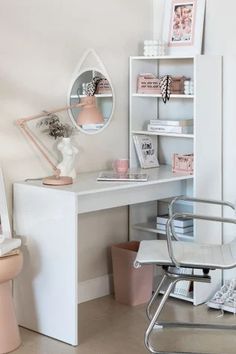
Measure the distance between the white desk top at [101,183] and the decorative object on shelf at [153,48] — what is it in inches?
28.0

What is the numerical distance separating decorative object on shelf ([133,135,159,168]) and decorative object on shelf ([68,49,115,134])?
26 cm

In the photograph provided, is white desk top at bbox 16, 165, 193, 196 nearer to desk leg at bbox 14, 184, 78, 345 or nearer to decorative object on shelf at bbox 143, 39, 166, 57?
desk leg at bbox 14, 184, 78, 345

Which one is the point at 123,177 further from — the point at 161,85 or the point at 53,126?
the point at 161,85

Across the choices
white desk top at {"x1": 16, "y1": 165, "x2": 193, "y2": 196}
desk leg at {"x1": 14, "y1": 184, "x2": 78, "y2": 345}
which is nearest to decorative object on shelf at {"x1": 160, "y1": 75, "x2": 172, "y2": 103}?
white desk top at {"x1": 16, "y1": 165, "x2": 193, "y2": 196}

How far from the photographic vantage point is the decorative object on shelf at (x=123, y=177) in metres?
3.82

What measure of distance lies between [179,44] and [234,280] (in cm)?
147

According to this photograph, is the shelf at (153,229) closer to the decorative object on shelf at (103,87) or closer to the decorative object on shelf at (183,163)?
the decorative object on shelf at (183,163)

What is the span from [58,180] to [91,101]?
48 cm

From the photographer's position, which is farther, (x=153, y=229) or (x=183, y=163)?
(x=153, y=229)

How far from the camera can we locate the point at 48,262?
11.7ft

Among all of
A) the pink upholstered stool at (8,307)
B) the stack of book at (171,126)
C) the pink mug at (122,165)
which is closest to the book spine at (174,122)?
the stack of book at (171,126)

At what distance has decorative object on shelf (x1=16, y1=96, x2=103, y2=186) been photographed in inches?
145

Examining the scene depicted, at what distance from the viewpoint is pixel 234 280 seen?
13.8 ft

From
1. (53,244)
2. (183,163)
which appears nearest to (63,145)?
(53,244)
